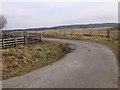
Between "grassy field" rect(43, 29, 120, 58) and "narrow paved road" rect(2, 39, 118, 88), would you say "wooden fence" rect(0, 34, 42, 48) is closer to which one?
"grassy field" rect(43, 29, 120, 58)

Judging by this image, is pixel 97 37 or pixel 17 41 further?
pixel 97 37

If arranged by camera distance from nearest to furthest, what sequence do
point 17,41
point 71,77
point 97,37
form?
point 71,77
point 17,41
point 97,37

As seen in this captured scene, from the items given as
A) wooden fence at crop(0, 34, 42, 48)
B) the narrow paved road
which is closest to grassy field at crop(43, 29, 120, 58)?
the narrow paved road

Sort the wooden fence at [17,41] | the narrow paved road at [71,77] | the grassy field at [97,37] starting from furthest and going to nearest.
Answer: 1. the grassy field at [97,37]
2. the wooden fence at [17,41]
3. the narrow paved road at [71,77]

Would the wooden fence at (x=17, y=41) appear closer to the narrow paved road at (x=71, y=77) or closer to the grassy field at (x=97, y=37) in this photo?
the grassy field at (x=97, y=37)

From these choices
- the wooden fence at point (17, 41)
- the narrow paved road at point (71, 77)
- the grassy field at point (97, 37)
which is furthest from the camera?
the grassy field at point (97, 37)

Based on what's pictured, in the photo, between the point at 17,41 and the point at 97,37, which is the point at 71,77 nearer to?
the point at 17,41

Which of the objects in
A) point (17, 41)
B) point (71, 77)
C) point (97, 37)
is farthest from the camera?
point (97, 37)

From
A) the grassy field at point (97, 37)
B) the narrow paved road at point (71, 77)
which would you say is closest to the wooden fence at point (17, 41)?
the grassy field at point (97, 37)

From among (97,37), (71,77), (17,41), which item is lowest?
(71,77)

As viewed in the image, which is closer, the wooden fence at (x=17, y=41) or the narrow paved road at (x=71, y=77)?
the narrow paved road at (x=71, y=77)

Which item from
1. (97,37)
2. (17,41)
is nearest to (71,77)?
(17,41)

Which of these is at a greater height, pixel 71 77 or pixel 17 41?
pixel 17 41

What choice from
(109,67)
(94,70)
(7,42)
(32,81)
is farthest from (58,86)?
(7,42)
